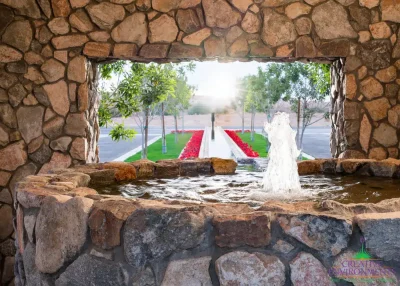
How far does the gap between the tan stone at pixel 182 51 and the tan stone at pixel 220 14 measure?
29 centimetres

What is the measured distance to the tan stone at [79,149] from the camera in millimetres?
4645

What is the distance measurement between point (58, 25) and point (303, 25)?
97.6 inches

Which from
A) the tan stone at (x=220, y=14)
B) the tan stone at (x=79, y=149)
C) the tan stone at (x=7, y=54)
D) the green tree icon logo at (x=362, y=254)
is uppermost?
the tan stone at (x=220, y=14)

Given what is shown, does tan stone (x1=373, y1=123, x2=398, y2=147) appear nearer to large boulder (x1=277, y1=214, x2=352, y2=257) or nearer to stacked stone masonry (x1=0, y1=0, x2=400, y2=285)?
stacked stone masonry (x1=0, y1=0, x2=400, y2=285)

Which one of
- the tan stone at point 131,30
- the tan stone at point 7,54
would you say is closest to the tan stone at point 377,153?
the tan stone at point 131,30

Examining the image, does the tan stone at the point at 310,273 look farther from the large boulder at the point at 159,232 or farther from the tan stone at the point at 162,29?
the tan stone at the point at 162,29

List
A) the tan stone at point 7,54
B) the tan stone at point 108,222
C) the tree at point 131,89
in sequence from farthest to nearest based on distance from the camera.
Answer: the tree at point 131,89 < the tan stone at point 7,54 < the tan stone at point 108,222

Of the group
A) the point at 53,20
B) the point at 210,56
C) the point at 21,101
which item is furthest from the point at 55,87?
the point at 210,56

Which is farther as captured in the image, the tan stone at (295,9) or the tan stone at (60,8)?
the tan stone at (295,9)

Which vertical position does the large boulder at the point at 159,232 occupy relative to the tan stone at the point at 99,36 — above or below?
below

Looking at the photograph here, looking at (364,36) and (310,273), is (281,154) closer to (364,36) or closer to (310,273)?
(310,273)

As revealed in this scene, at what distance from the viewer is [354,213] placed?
6.25 ft

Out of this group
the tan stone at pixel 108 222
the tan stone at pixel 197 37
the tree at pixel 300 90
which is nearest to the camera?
the tan stone at pixel 108 222

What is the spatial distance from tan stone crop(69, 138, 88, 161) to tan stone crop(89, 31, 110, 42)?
1.03 metres
